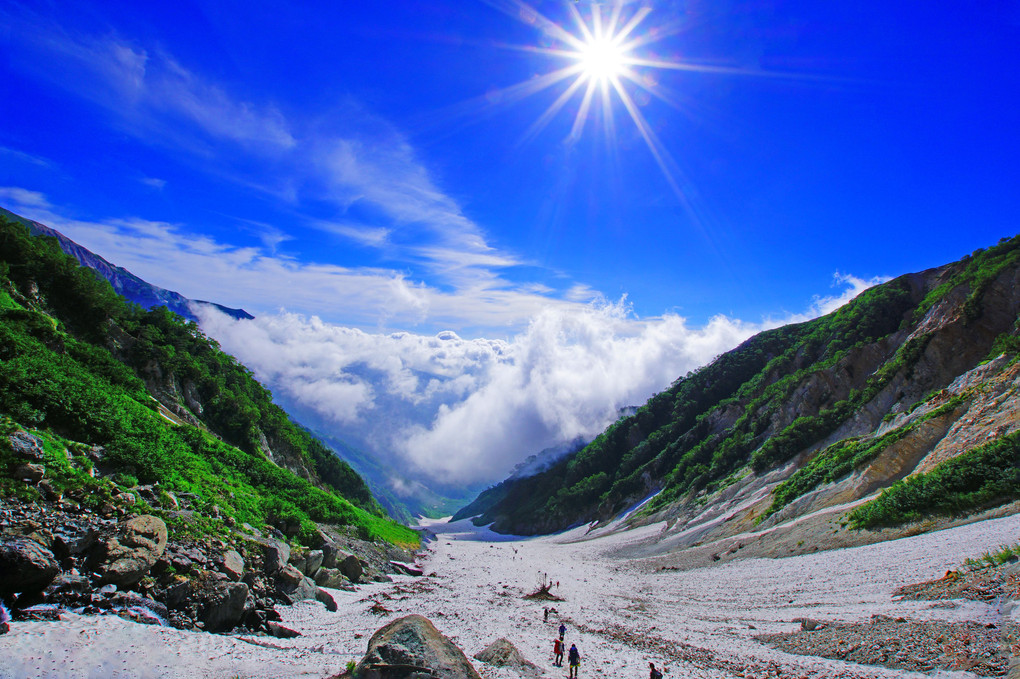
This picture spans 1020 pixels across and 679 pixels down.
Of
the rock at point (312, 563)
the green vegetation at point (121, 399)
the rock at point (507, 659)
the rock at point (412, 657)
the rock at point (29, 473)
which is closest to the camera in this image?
the rock at point (412, 657)

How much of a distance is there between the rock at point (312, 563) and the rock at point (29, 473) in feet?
43.5

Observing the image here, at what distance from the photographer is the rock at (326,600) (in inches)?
760

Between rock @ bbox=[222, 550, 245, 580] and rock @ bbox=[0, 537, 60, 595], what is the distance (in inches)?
208

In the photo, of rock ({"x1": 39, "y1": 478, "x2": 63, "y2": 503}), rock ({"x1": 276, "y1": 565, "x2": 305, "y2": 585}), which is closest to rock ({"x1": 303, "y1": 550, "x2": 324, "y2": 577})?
rock ({"x1": 276, "y1": 565, "x2": 305, "y2": 585})

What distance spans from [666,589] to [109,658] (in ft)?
111

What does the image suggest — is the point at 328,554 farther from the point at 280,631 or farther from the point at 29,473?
the point at 29,473

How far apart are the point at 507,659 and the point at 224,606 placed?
984 cm

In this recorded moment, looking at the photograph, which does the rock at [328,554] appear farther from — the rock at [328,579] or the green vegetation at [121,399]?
the rock at [328,579]

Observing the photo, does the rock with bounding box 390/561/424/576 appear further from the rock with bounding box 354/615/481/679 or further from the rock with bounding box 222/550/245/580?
the rock with bounding box 354/615/481/679

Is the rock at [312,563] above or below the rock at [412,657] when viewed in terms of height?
above

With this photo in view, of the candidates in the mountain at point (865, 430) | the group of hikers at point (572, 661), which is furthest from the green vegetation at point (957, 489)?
the group of hikers at point (572, 661)

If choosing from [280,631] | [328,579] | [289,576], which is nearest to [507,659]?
[280,631]

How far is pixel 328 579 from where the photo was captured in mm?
22891

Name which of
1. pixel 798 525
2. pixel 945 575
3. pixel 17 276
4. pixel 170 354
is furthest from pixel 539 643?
pixel 17 276
